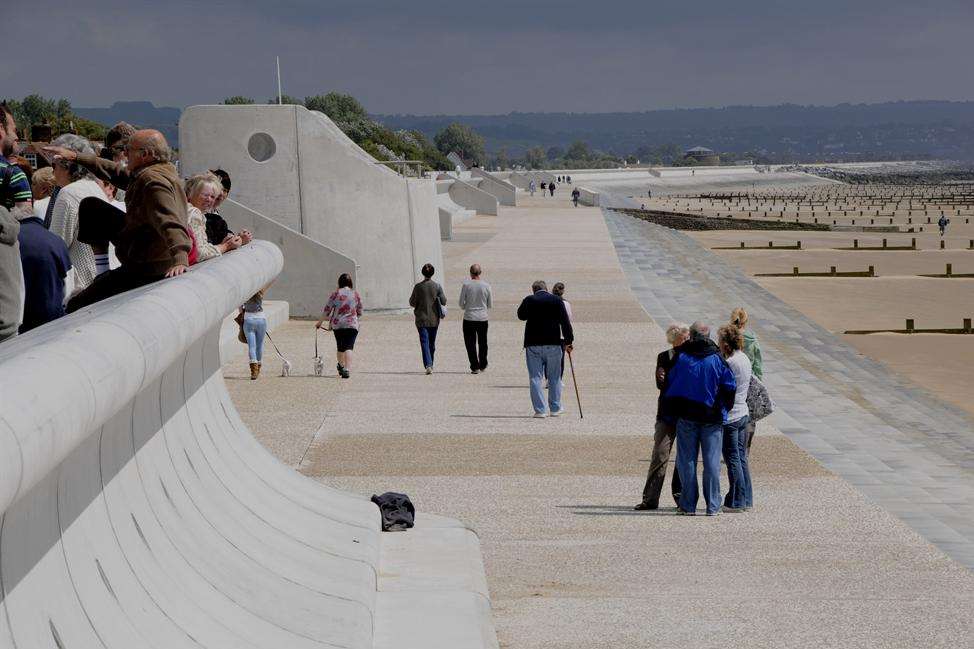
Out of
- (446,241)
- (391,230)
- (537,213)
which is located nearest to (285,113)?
(391,230)

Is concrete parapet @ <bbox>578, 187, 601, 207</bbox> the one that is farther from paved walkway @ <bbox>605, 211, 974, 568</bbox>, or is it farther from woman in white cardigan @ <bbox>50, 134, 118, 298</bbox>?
woman in white cardigan @ <bbox>50, 134, 118, 298</bbox>

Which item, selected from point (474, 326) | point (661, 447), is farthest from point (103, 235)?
point (474, 326)

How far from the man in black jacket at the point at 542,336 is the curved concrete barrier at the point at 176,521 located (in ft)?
21.3

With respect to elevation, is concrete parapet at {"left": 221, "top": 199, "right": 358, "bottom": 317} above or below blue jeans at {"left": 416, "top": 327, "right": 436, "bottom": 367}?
above

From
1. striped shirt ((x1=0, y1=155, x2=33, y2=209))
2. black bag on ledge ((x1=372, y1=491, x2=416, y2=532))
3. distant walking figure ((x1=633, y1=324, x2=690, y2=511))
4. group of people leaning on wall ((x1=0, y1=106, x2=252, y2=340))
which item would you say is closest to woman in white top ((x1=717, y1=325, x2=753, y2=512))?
distant walking figure ((x1=633, y1=324, x2=690, y2=511))

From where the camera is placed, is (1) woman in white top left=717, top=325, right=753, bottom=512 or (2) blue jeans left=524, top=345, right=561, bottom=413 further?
(2) blue jeans left=524, top=345, right=561, bottom=413

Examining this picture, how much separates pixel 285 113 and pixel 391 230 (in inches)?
113

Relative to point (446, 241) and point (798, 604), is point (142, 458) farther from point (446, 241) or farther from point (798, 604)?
point (446, 241)

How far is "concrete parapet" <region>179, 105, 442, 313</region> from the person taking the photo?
2452 centimetres

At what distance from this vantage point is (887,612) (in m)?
7.95

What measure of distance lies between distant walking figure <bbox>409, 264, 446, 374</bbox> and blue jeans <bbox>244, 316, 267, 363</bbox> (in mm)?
2076

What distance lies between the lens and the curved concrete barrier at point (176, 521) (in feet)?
11.4

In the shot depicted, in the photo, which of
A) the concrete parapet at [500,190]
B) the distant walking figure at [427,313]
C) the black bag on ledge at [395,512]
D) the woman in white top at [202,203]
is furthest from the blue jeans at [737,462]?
the concrete parapet at [500,190]

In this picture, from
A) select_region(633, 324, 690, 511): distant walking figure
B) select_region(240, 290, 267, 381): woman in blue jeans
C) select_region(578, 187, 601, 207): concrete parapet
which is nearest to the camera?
select_region(633, 324, 690, 511): distant walking figure
